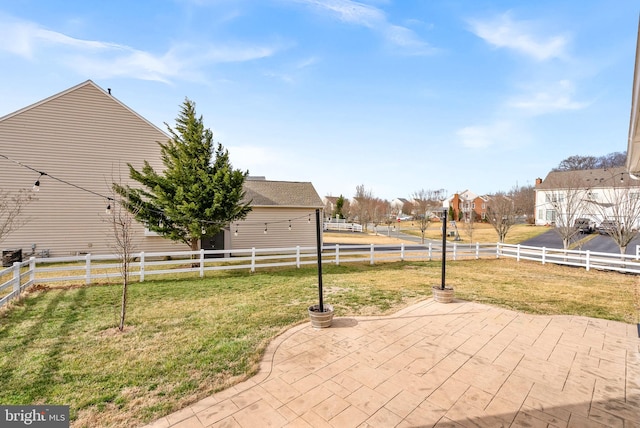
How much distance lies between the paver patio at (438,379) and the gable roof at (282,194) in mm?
11634

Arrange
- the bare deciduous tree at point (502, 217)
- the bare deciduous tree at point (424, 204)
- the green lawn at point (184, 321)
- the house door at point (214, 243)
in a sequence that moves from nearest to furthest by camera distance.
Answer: the green lawn at point (184, 321) → the house door at point (214, 243) → the bare deciduous tree at point (502, 217) → the bare deciduous tree at point (424, 204)

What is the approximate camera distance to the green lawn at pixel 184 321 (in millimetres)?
3543

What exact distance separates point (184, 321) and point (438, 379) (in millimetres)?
5103

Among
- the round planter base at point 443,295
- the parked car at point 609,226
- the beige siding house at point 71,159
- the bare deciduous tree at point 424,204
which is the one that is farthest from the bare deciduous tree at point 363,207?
the round planter base at point 443,295

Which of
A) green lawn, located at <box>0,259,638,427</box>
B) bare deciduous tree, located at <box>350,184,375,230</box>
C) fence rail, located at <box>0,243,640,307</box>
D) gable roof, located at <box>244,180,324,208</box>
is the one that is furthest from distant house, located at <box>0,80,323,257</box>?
bare deciduous tree, located at <box>350,184,375,230</box>

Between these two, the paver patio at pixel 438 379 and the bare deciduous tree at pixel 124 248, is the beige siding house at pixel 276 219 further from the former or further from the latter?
the paver patio at pixel 438 379

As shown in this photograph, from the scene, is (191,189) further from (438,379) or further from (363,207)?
(363,207)

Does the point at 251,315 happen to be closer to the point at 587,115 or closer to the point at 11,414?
the point at 11,414

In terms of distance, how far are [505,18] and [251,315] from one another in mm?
10951

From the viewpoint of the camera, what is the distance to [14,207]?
12.4 metres

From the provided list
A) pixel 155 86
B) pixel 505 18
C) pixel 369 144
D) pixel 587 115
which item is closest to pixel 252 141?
pixel 155 86

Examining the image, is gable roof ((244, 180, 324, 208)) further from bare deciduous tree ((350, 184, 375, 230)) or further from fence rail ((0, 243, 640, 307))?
bare deciduous tree ((350, 184, 375, 230))

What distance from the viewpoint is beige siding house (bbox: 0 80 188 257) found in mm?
12758

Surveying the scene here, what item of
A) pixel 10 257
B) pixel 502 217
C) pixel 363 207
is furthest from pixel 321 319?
pixel 363 207
